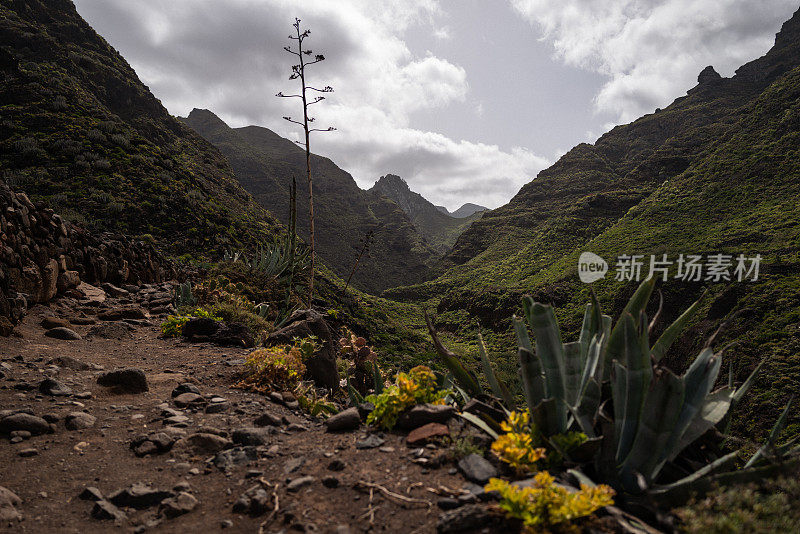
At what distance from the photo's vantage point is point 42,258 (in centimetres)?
642

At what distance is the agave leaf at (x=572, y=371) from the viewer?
97.6 inches

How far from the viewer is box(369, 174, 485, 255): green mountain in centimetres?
15362

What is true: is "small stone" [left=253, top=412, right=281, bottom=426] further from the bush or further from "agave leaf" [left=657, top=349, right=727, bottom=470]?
"agave leaf" [left=657, top=349, right=727, bottom=470]

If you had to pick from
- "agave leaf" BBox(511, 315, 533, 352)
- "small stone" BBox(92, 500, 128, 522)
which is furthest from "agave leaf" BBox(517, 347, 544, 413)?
"small stone" BBox(92, 500, 128, 522)

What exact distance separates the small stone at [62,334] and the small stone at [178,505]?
493 centimetres

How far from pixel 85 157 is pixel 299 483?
80.6ft

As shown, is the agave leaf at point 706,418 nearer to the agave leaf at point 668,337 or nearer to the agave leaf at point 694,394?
the agave leaf at point 694,394

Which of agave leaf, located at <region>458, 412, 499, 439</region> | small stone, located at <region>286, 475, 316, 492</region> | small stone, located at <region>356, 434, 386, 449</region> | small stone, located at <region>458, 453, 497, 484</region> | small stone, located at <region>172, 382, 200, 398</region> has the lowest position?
small stone, located at <region>172, 382, 200, 398</region>

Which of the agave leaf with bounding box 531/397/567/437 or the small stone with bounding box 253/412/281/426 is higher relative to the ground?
the agave leaf with bounding box 531/397/567/437

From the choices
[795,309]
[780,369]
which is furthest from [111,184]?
[795,309]

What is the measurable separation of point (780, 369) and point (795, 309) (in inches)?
190

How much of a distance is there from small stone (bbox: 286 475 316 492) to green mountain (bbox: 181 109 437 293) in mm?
62900

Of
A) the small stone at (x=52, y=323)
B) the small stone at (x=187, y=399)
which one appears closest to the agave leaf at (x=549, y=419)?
the small stone at (x=187, y=399)

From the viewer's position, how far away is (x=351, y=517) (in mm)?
1962
